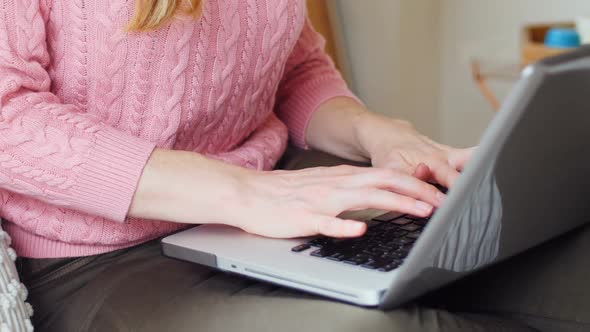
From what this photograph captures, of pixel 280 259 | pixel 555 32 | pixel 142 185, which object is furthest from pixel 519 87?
pixel 555 32

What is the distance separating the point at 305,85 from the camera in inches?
44.4

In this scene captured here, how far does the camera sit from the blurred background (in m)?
2.10

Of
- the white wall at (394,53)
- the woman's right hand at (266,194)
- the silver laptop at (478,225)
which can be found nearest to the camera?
the silver laptop at (478,225)

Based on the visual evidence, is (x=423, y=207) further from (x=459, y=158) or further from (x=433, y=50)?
(x=433, y=50)

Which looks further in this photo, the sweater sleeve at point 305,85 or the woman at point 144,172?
the sweater sleeve at point 305,85

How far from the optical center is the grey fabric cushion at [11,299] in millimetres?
679

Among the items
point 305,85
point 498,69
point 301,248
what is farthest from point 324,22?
point 301,248

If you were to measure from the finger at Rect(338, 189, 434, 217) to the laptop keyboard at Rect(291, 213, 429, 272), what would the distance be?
26mm

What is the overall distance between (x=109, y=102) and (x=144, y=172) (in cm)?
11

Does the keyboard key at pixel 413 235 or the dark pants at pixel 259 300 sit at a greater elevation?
the keyboard key at pixel 413 235

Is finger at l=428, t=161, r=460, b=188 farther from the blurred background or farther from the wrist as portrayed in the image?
the blurred background

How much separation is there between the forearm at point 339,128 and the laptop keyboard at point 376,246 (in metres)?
0.28

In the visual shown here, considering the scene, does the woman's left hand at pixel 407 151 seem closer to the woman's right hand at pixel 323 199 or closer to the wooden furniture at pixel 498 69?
the woman's right hand at pixel 323 199

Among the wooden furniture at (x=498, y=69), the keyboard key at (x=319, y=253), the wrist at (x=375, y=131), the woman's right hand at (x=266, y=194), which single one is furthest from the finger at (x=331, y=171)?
the wooden furniture at (x=498, y=69)
